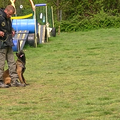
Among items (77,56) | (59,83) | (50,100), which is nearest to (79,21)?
(77,56)

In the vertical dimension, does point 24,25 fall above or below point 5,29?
below

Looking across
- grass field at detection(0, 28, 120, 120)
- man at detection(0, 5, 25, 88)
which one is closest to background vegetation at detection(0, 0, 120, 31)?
grass field at detection(0, 28, 120, 120)

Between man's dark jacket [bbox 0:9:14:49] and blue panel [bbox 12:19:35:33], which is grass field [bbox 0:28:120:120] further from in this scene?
blue panel [bbox 12:19:35:33]

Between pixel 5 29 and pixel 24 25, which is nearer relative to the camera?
pixel 5 29

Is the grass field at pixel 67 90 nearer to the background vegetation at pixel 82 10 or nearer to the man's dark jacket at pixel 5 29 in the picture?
the man's dark jacket at pixel 5 29

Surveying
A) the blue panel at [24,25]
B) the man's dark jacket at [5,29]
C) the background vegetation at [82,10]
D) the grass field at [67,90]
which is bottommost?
the background vegetation at [82,10]

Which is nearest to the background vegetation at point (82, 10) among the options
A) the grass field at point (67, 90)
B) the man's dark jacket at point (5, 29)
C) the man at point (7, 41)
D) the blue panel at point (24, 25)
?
the blue panel at point (24, 25)

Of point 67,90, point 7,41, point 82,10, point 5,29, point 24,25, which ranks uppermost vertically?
point 5,29

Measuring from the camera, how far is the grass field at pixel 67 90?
19.2ft

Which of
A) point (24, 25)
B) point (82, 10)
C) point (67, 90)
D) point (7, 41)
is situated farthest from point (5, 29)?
point (82, 10)

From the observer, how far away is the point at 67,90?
7934 mm

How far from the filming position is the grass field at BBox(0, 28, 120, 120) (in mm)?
5855

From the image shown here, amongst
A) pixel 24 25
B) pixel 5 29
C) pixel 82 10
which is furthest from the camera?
pixel 82 10

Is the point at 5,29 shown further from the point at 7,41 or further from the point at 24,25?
the point at 24,25
